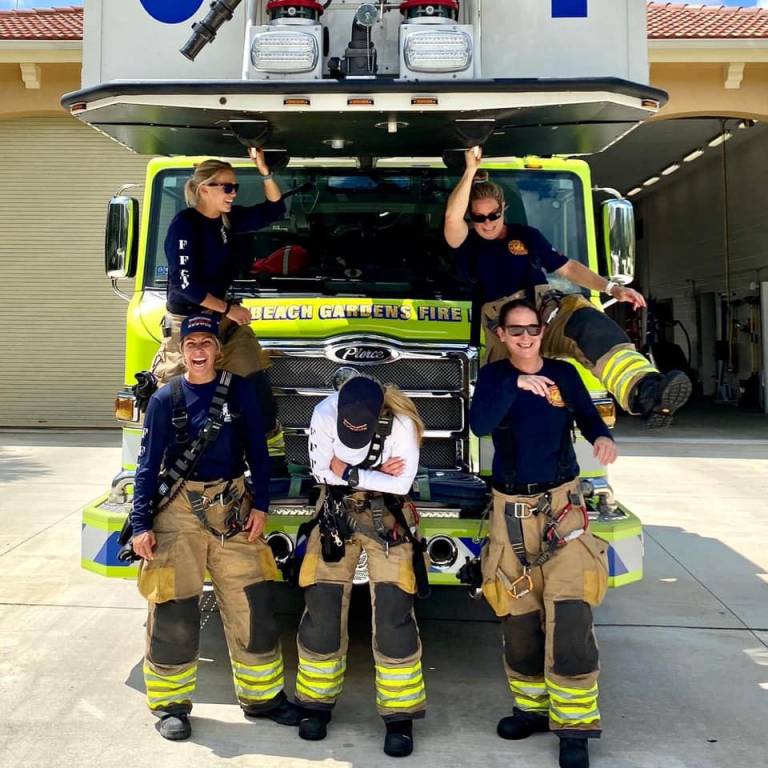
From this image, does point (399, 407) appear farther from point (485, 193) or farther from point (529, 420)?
point (485, 193)

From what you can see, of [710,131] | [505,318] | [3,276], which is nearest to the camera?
[505,318]

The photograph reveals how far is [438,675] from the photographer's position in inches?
180

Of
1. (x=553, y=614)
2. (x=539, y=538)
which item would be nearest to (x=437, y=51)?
(x=539, y=538)

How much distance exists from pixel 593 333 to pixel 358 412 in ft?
3.71

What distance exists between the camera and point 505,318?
3.80 m

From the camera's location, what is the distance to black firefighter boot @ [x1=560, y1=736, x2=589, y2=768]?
3.53 meters

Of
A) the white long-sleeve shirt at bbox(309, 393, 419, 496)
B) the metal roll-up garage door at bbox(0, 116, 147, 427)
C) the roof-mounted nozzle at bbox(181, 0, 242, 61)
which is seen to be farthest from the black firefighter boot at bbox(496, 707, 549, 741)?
the metal roll-up garage door at bbox(0, 116, 147, 427)

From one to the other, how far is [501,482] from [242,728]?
1501 millimetres

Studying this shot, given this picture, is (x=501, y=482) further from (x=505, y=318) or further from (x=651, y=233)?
(x=651, y=233)

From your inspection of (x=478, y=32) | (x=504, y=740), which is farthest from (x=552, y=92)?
(x=504, y=740)

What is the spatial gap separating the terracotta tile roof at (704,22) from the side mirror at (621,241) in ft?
31.4

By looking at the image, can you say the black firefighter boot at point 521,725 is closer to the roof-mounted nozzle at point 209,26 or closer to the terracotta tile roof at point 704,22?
the roof-mounted nozzle at point 209,26

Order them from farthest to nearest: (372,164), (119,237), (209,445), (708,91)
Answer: (708,91), (372,164), (119,237), (209,445)

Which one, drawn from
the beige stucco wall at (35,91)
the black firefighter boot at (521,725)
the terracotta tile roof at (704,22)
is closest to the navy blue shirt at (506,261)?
the black firefighter boot at (521,725)
